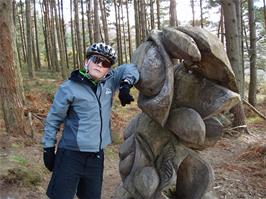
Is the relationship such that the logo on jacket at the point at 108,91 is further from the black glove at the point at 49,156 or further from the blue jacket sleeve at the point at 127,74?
the black glove at the point at 49,156

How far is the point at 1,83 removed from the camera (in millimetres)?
7812

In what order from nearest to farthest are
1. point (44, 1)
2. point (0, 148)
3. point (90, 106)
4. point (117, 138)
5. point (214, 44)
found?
1. point (90, 106)
2. point (214, 44)
3. point (0, 148)
4. point (117, 138)
5. point (44, 1)

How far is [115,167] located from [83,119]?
14.3 feet

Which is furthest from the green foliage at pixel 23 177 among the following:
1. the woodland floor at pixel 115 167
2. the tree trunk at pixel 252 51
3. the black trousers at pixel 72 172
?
the tree trunk at pixel 252 51

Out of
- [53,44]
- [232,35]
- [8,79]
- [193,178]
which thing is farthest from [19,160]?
[53,44]

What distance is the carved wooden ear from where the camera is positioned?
3969mm

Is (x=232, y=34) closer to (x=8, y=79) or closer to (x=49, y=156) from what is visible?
(x=8, y=79)

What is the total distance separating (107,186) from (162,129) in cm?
276

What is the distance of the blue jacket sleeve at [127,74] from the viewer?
134 inches

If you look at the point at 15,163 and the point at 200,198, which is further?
the point at 15,163

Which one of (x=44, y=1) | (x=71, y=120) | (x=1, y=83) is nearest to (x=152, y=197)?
(x=71, y=120)

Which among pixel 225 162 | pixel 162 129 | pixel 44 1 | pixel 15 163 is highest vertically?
pixel 44 1

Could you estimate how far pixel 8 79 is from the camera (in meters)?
7.80

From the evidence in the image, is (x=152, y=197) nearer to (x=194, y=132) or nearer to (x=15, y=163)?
(x=194, y=132)
